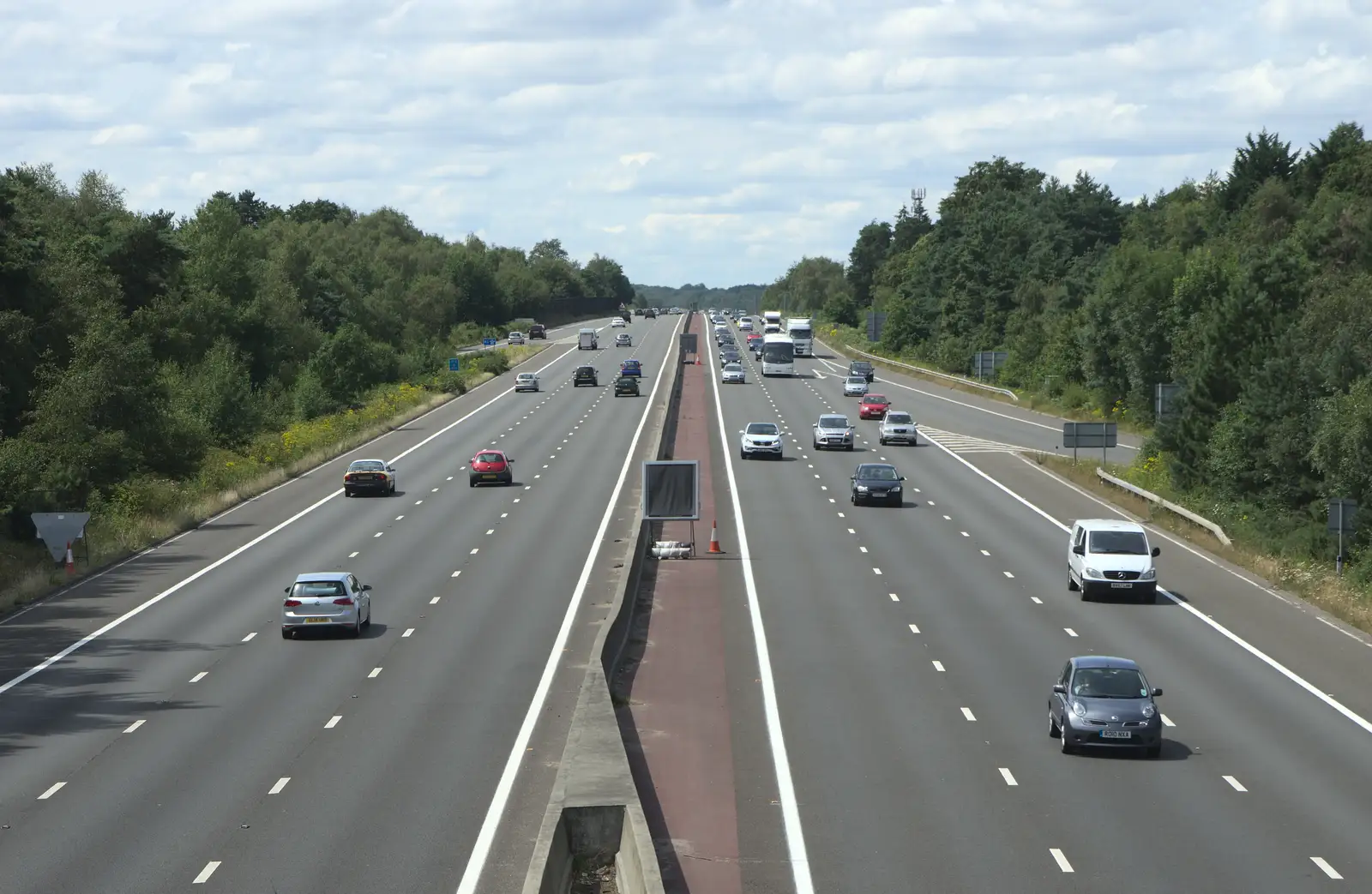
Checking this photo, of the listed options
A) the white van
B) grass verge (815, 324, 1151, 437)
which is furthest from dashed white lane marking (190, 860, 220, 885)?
grass verge (815, 324, 1151, 437)

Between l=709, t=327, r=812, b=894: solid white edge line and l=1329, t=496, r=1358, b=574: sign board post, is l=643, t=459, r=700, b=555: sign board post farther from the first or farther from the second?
l=1329, t=496, r=1358, b=574: sign board post

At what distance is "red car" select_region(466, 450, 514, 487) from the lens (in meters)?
63.7

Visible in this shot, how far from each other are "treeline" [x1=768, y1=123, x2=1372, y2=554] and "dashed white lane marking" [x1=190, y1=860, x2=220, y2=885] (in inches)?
1580

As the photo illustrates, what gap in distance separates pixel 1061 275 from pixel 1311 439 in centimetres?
8203

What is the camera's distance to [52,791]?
21.9 m

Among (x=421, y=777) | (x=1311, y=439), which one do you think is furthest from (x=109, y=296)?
(x=421, y=777)

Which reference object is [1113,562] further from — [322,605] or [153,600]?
[153,600]

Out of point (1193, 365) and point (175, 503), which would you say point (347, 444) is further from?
point (1193, 365)

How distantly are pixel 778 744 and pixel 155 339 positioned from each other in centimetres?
7973

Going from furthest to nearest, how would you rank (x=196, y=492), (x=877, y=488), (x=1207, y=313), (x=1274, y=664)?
1. (x=1207, y=313)
2. (x=196, y=492)
3. (x=877, y=488)
4. (x=1274, y=664)

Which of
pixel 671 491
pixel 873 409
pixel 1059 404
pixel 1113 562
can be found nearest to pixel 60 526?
pixel 671 491

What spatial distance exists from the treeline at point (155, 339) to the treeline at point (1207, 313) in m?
40.0

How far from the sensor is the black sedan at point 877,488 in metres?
56.4

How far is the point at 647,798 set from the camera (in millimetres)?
21719
